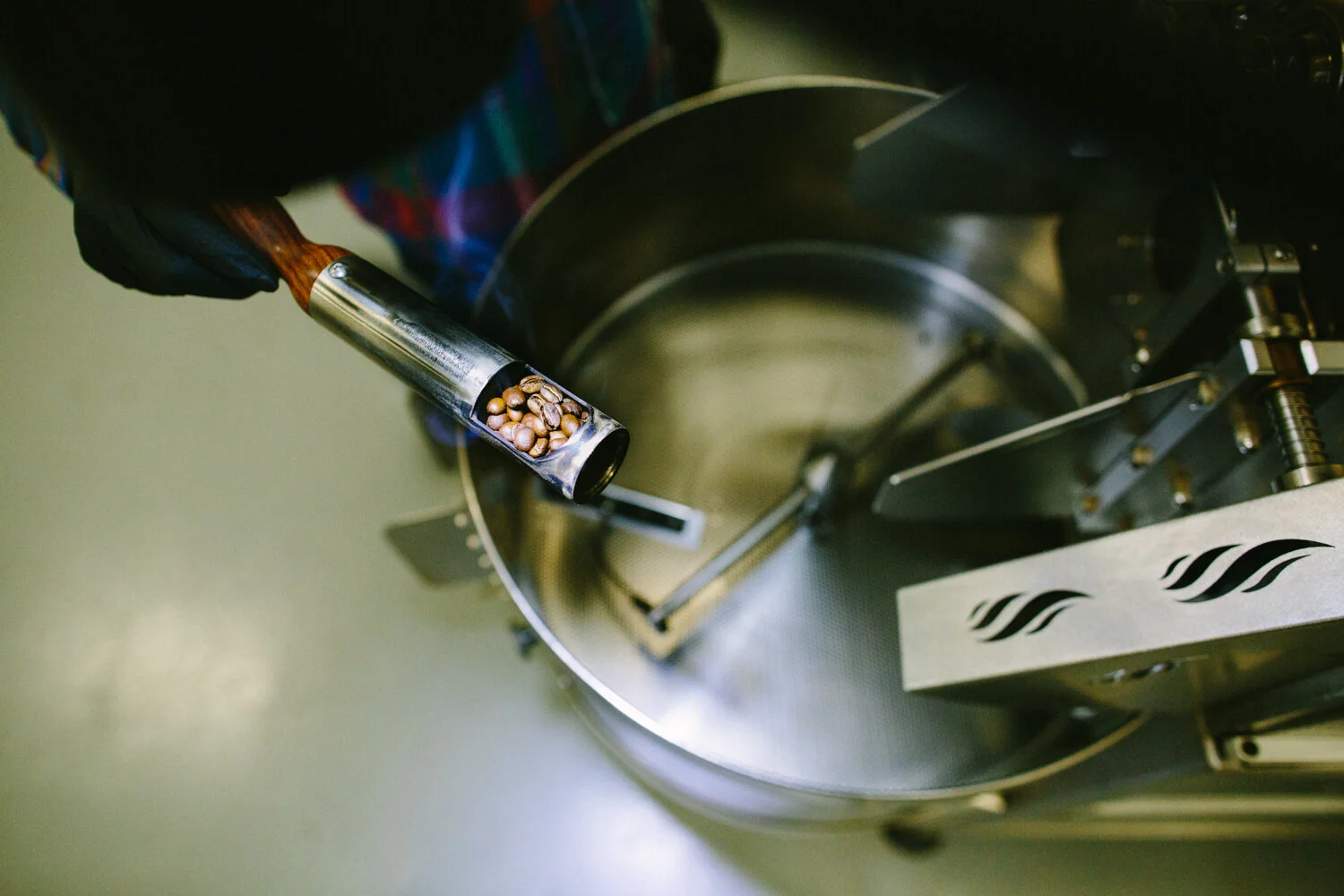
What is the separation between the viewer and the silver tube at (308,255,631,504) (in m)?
0.34

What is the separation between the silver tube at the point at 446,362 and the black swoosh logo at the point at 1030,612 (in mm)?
271

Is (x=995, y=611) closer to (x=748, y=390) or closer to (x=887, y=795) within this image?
(x=887, y=795)

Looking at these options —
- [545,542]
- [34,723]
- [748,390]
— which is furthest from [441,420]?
[34,723]

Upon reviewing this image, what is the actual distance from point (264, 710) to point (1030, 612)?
682 millimetres

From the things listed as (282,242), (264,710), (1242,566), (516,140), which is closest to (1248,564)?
→ (1242,566)

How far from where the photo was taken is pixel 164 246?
463mm

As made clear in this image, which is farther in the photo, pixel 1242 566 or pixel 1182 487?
pixel 1182 487

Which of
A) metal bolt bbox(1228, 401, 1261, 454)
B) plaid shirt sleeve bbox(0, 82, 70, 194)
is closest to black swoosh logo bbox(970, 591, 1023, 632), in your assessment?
metal bolt bbox(1228, 401, 1261, 454)

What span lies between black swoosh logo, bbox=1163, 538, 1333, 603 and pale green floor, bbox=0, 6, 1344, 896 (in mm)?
A: 447

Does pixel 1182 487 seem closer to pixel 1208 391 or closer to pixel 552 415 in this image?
pixel 1208 391

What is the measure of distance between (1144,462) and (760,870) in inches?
18.9

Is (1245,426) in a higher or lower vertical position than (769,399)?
higher

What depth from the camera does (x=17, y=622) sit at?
2.32 ft

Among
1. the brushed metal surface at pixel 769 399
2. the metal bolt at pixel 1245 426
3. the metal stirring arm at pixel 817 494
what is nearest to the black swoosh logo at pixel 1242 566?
the metal bolt at pixel 1245 426
